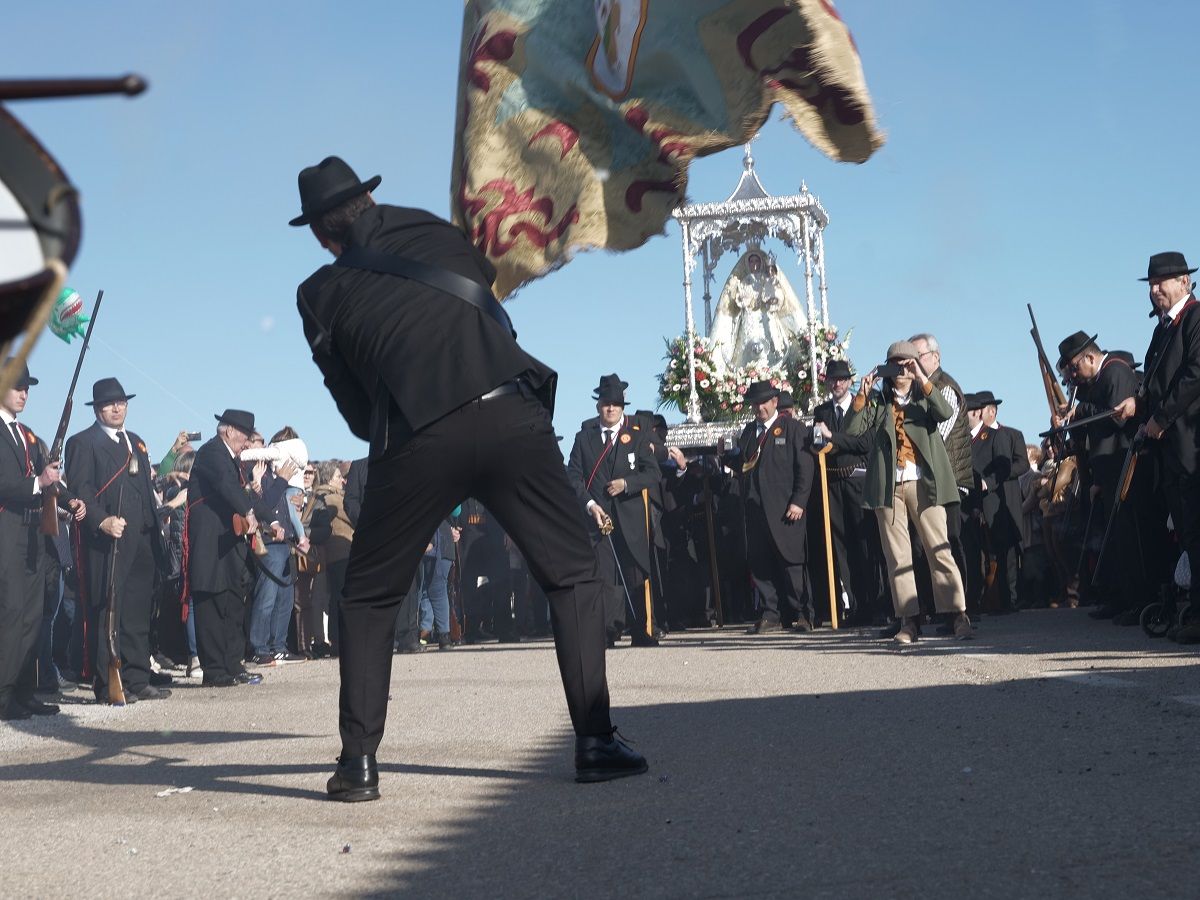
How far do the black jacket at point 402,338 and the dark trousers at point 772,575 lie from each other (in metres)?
9.73

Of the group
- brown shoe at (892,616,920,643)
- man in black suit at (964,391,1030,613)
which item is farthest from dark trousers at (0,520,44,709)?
man in black suit at (964,391,1030,613)

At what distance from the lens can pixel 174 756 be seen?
6.75m

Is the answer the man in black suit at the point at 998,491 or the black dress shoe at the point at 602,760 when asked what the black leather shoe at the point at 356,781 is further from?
the man in black suit at the point at 998,491

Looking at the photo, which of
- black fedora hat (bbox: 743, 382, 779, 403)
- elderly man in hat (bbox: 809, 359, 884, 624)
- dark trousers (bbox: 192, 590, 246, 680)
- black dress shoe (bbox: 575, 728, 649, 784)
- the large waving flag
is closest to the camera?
black dress shoe (bbox: 575, 728, 649, 784)

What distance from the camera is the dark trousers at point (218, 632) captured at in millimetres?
11914

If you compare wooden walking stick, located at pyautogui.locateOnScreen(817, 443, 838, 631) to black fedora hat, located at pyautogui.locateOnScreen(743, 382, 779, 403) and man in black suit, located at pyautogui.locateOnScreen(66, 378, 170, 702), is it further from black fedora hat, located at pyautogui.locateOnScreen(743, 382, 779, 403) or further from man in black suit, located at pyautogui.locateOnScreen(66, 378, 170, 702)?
man in black suit, located at pyautogui.locateOnScreen(66, 378, 170, 702)

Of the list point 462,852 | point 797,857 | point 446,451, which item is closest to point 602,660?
point 446,451

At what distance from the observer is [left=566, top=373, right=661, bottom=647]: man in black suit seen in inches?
555

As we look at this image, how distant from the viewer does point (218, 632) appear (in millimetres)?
11977

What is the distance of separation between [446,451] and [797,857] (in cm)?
182

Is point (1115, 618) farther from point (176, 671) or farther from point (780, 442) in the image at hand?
point (176, 671)

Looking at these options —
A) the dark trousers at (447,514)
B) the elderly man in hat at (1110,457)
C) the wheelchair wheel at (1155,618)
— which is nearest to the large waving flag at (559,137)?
the dark trousers at (447,514)

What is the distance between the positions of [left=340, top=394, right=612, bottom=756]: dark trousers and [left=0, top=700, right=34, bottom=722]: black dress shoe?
5.26 meters

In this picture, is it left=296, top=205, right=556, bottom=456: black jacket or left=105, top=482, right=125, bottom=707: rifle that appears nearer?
left=296, top=205, right=556, bottom=456: black jacket
